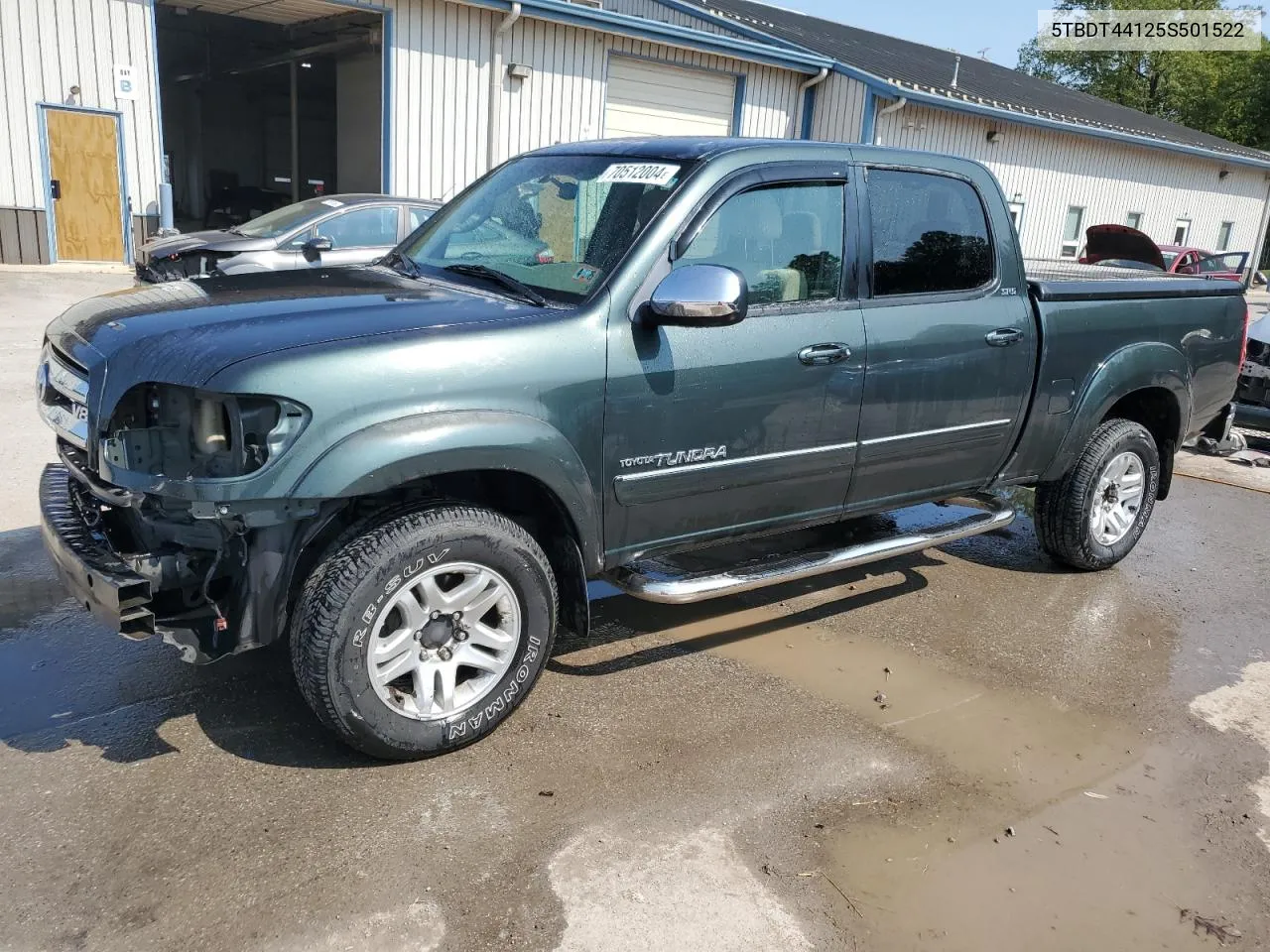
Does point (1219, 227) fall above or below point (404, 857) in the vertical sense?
above

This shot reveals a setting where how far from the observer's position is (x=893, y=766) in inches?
142

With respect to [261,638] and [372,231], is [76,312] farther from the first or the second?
[372,231]

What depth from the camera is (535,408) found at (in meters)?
3.34

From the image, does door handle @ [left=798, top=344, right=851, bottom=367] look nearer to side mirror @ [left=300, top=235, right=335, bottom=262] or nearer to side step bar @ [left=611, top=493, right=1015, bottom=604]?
side step bar @ [left=611, top=493, right=1015, bottom=604]

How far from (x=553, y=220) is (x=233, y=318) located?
134cm

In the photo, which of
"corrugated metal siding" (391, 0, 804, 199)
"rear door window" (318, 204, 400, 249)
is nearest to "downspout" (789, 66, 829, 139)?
"corrugated metal siding" (391, 0, 804, 199)

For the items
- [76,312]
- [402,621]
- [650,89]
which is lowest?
[402,621]

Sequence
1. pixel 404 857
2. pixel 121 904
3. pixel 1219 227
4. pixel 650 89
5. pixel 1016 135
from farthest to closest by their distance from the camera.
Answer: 1. pixel 1219 227
2. pixel 1016 135
3. pixel 650 89
4. pixel 404 857
5. pixel 121 904

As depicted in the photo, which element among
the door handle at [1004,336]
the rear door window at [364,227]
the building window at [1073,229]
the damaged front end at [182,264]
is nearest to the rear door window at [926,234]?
the door handle at [1004,336]

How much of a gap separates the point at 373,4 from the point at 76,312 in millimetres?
13736

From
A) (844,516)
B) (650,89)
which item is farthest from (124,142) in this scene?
(844,516)

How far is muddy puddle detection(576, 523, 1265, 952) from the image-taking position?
292cm

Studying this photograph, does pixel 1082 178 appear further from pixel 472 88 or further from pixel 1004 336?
pixel 1004 336

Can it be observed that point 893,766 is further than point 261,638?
Yes
